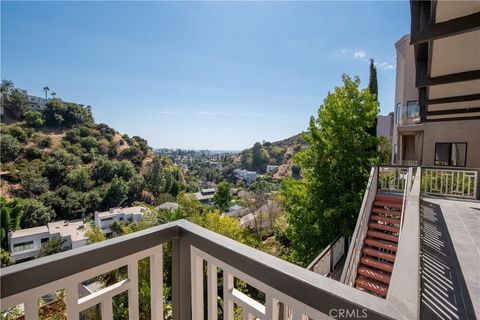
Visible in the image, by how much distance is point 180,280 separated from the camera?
1208mm

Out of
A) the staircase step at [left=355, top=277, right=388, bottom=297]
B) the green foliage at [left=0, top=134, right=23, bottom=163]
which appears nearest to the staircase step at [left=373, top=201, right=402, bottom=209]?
the staircase step at [left=355, top=277, right=388, bottom=297]

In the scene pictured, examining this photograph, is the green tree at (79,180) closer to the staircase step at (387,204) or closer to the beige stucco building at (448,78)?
the staircase step at (387,204)

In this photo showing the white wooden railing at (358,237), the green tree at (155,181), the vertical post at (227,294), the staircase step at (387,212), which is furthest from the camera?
the green tree at (155,181)

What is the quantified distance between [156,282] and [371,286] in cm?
458

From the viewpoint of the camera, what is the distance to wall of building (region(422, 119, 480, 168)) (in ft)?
31.4

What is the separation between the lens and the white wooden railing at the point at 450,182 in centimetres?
595

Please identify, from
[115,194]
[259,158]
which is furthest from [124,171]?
[259,158]

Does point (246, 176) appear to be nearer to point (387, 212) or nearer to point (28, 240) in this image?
point (28, 240)

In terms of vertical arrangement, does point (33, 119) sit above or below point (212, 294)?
above

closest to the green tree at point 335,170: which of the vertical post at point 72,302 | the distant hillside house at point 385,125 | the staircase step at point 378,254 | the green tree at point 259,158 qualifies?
the staircase step at point 378,254

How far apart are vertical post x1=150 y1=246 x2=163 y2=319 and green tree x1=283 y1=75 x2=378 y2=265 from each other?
22.6ft

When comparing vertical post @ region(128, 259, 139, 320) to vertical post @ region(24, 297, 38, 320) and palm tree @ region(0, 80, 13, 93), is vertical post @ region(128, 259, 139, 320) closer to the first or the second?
vertical post @ region(24, 297, 38, 320)

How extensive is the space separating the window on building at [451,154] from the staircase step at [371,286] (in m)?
9.05

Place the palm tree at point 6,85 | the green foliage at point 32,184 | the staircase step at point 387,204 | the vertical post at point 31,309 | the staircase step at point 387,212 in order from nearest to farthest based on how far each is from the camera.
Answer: the vertical post at point 31,309 < the staircase step at point 387,212 < the staircase step at point 387,204 < the green foliage at point 32,184 < the palm tree at point 6,85
